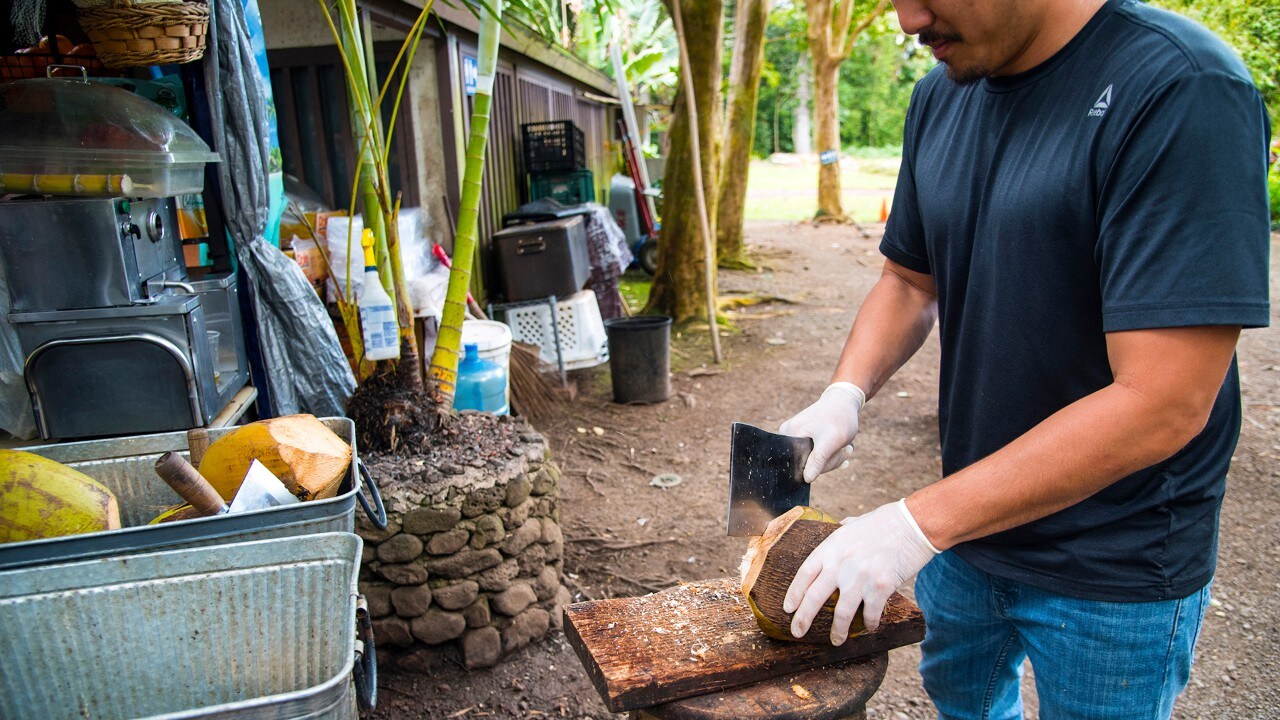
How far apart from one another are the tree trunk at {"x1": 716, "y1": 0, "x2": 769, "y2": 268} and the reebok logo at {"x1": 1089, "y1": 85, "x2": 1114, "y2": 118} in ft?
Answer: 27.9

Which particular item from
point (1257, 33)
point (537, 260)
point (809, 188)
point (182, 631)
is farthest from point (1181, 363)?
point (809, 188)

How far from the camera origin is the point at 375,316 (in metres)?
3.35

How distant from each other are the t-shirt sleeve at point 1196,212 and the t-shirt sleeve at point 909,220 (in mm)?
607

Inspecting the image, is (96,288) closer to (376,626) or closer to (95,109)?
(95,109)

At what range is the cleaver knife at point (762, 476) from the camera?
162 cm

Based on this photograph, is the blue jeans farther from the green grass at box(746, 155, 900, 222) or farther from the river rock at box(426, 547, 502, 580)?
the green grass at box(746, 155, 900, 222)

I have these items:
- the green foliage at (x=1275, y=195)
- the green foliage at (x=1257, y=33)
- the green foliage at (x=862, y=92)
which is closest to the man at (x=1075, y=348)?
the green foliage at (x=1275, y=195)

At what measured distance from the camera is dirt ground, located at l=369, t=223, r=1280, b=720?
2.98 metres

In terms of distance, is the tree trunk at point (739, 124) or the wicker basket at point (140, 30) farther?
the tree trunk at point (739, 124)

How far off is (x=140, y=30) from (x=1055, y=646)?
278 centimetres

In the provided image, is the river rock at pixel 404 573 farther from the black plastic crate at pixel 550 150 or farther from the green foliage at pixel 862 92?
the green foliage at pixel 862 92

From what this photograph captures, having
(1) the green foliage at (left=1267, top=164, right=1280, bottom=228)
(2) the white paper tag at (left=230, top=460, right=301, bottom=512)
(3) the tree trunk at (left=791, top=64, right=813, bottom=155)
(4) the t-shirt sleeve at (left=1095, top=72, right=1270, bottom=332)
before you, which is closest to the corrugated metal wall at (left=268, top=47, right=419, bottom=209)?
(2) the white paper tag at (left=230, top=460, right=301, bottom=512)

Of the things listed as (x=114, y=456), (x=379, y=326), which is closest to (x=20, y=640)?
(x=114, y=456)

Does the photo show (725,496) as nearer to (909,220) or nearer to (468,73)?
(909,220)
